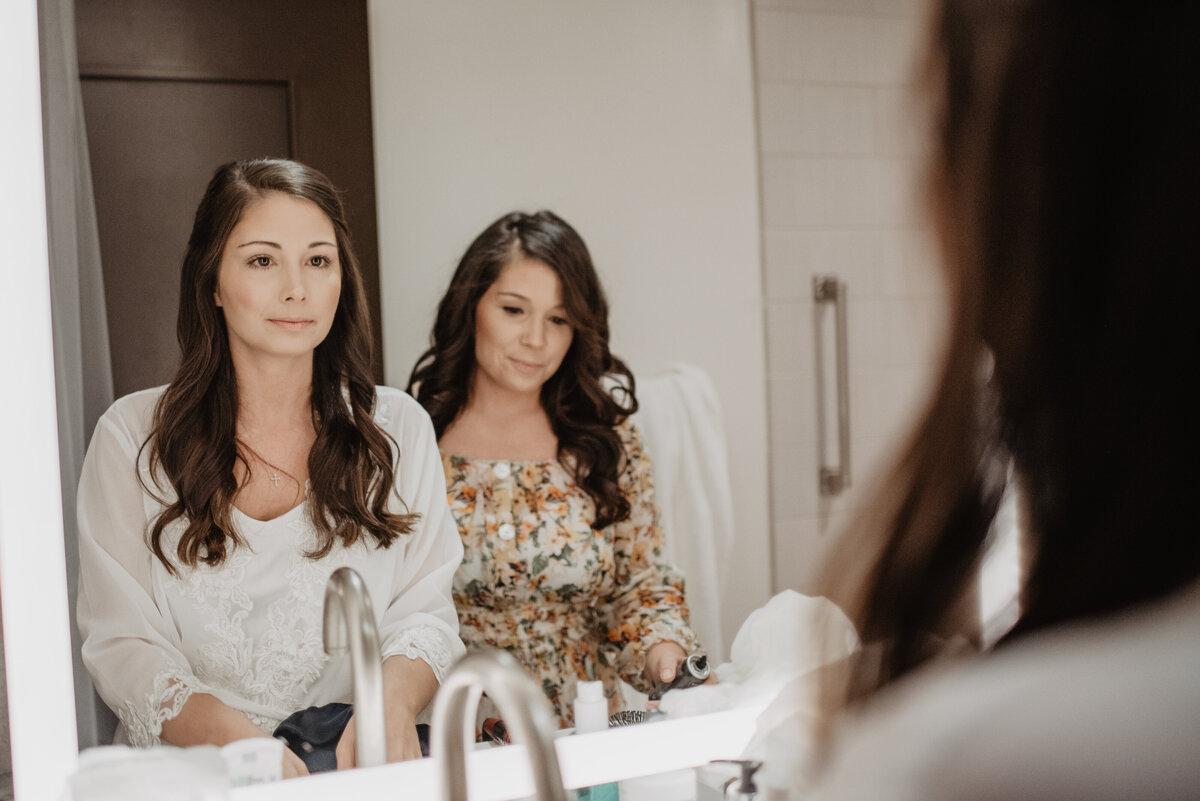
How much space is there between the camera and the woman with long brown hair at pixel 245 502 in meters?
0.85

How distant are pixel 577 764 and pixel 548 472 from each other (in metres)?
0.29

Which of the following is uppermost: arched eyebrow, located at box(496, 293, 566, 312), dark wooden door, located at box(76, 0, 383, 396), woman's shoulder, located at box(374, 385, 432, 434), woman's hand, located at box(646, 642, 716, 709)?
dark wooden door, located at box(76, 0, 383, 396)

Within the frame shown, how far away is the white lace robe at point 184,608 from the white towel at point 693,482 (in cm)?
31

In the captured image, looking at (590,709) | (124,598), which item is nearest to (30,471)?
(124,598)

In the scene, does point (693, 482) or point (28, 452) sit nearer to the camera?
point (28, 452)

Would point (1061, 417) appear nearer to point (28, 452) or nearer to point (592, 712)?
point (592, 712)

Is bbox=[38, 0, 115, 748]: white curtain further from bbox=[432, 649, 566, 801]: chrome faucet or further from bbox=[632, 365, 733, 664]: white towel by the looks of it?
bbox=[632, 365, 733, 664]: white towel

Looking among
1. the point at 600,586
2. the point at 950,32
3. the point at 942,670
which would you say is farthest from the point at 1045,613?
the point at 600,586

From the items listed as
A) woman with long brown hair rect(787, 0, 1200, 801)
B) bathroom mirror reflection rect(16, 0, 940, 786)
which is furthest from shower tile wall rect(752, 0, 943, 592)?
woman with long brown hair rect(787, 0, 1200, 801)

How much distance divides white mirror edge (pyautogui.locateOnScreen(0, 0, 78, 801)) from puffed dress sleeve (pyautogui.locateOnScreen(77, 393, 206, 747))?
26mm

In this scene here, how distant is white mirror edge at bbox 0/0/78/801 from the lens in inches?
31.5

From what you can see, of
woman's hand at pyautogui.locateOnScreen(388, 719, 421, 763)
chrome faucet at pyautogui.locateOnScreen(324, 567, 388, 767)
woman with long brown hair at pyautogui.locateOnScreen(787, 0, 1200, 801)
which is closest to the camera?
woman with long brown hair at pyautogui.locateOnScreen(787, 0, 1200, 801)

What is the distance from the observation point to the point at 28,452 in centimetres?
80

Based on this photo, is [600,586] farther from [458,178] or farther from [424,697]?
[458,178]
